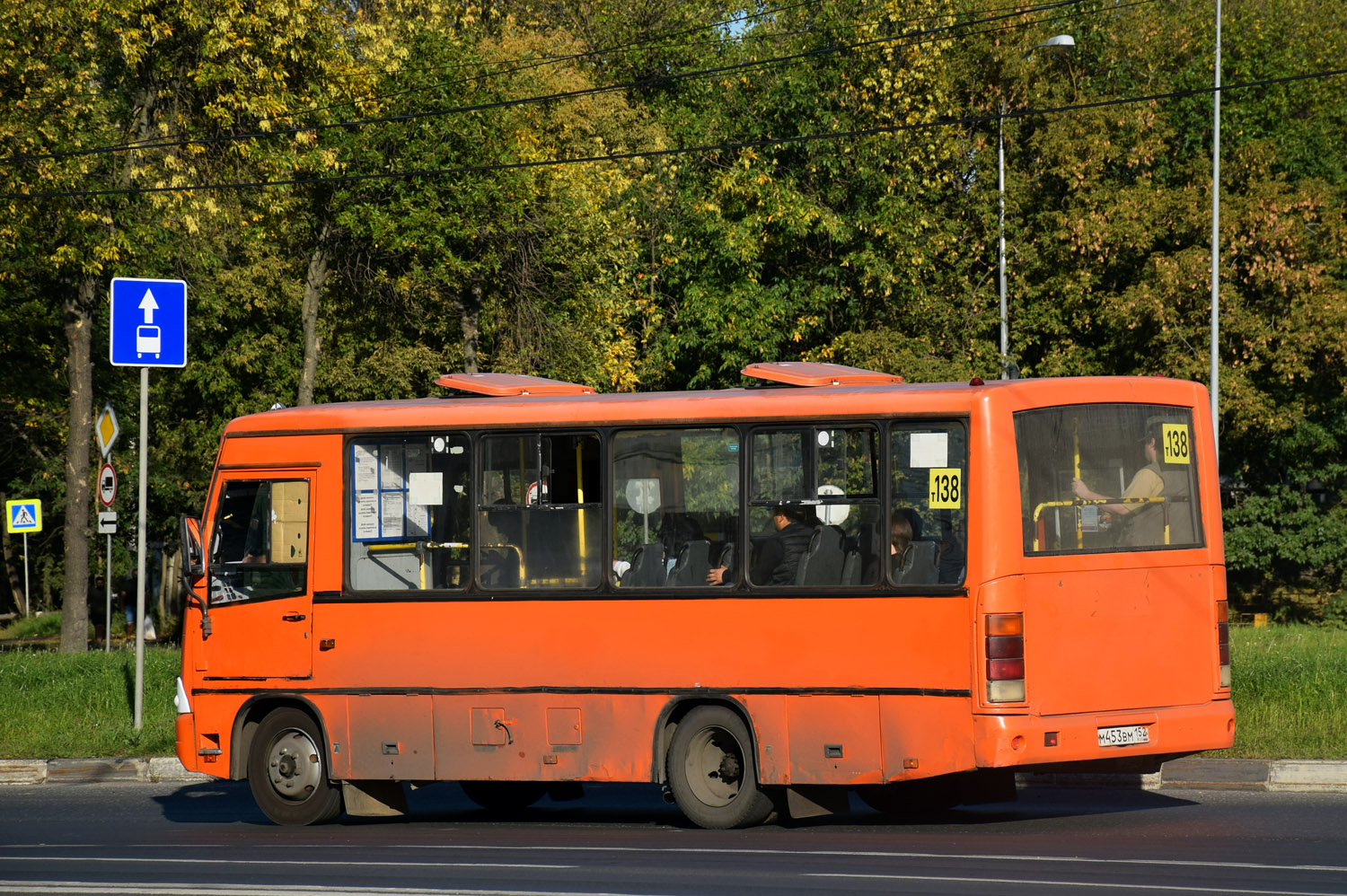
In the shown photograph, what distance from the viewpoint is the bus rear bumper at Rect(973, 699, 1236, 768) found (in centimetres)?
970

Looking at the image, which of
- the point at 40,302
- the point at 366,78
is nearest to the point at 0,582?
the point at 40,302

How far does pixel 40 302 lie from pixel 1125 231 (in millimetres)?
21528

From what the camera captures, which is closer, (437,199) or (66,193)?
(66,193)

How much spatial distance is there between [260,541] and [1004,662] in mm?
5376

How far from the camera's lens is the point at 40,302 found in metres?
32.2

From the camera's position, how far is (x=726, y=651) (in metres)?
10.6

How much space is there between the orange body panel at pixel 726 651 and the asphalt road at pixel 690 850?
523 mm

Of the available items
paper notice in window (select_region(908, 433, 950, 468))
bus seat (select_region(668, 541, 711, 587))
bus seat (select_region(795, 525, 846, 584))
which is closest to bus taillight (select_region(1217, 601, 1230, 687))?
paper notice in window (select_region(908, 433, 950, 468))

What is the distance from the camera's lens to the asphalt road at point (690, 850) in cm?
840

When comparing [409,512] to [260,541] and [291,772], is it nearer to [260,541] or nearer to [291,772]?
[260,541]

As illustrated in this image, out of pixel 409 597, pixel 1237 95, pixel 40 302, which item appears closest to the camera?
pixel 409 597

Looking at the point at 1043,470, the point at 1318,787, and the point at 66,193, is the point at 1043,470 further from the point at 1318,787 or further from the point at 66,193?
the point at 66,193

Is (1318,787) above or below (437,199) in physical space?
below

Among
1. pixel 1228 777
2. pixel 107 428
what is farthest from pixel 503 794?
pixel 107 428
